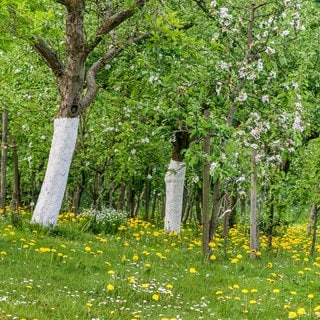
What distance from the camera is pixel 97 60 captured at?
47.4 ft

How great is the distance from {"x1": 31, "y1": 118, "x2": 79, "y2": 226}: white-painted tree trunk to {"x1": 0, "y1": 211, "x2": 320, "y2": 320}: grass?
18.3 inches

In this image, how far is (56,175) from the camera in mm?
12406

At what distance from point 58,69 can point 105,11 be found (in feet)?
6.81

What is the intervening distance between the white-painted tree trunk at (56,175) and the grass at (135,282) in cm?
46

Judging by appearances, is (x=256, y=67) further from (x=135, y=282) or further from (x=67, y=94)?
(x=67, y=94)

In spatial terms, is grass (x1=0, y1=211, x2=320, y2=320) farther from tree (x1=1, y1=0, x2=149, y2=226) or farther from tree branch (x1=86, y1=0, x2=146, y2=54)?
tree branch (x1=86, y1=0, x2=146, y2=54)

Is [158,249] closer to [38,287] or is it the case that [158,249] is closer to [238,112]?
[238,112]

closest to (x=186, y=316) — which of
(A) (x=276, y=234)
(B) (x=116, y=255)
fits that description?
(B) (x=116, y=255)

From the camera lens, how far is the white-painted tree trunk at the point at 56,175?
12375 millimetres

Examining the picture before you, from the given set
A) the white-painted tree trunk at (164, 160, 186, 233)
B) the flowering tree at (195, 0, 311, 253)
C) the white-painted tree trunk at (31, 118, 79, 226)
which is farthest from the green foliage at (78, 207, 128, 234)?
the flowering tree at (195, 0, 311, 253)

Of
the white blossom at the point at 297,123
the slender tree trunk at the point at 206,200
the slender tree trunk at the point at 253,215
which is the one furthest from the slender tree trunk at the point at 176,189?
the white blossom at the point at 297,123

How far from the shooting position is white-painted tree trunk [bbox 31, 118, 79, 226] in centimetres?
1238

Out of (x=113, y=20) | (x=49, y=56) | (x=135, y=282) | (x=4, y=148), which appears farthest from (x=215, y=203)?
(x=4, y=148)

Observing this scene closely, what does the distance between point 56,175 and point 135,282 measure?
4.97m
